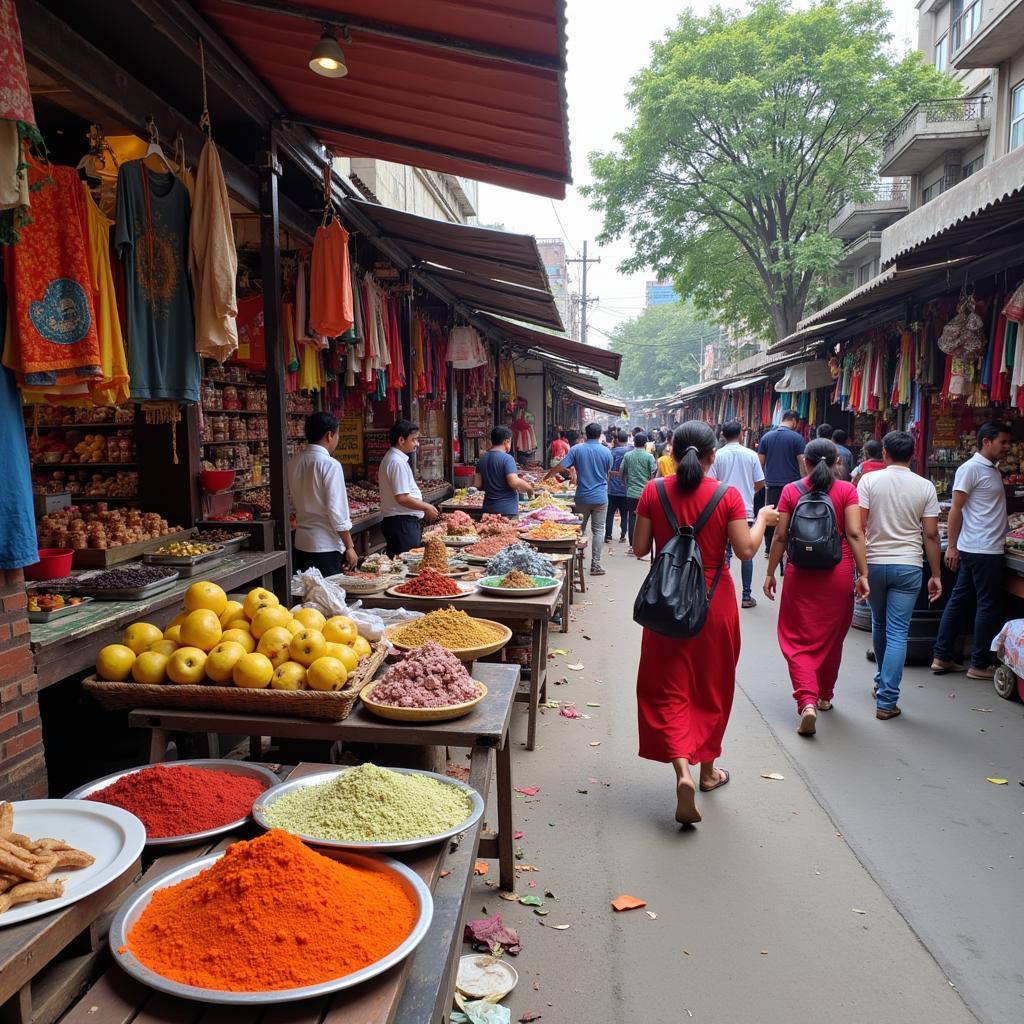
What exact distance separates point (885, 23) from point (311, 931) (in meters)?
28.1

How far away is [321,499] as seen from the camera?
19.9 feet

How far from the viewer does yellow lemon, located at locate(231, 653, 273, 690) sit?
2975 millimetres

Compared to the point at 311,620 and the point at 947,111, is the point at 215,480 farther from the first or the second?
the point at 947,111

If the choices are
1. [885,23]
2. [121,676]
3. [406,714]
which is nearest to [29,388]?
[121,676]

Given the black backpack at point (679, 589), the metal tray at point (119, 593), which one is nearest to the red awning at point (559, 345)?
the black backpack at point (679, 589)

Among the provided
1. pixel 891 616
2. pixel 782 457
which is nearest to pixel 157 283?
pixel 891 616

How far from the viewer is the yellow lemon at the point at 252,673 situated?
297 centimetres

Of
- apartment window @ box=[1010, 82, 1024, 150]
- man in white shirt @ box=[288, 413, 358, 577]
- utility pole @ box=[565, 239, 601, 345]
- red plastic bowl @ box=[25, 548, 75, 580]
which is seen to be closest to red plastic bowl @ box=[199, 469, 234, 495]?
man in white shirt @ box=[288, 413, 358, 577]

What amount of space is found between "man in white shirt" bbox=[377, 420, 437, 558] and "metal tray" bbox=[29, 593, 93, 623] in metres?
3.44

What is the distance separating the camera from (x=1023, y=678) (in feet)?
19.5

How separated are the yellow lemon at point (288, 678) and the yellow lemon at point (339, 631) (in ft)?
1.06

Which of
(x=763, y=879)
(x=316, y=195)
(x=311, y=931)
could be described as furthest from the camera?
(x=316, y=195)

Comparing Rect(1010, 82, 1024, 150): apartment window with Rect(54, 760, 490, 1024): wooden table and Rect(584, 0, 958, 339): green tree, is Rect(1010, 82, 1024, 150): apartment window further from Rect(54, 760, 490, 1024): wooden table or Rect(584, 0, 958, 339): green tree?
Rect(54, 760, 490, 1024): wooden table

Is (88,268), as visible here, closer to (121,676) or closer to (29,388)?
(29,388)
